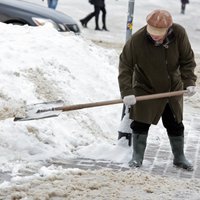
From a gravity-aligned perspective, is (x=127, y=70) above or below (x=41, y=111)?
above

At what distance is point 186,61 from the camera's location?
6.62 meters

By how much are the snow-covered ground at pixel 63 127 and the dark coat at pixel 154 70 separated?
2.23 feet

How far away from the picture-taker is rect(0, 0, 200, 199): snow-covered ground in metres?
5.68

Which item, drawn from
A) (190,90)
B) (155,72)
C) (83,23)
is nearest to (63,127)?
(155,72)

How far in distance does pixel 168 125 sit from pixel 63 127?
52.3 inches

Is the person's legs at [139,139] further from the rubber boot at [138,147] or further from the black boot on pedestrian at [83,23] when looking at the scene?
the black boot on pedestrian at [83,23]

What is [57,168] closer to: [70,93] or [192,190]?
[192,190]

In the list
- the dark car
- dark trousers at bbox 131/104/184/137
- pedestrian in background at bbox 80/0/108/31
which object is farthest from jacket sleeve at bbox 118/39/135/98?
pedestrian in background at bbox 80/0/108/31

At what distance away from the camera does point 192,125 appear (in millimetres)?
9211

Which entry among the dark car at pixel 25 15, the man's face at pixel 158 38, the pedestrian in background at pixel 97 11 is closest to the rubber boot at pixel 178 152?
the man's face at pixel 158 38

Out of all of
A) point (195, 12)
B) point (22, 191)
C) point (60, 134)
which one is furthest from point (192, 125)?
point (195, 12)

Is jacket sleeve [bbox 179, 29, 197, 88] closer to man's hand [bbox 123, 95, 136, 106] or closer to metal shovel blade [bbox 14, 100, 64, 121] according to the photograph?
man's hand [bbox 123, 95, 136, 106]

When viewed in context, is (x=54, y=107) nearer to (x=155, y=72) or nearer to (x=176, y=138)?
(x=155, y=72)

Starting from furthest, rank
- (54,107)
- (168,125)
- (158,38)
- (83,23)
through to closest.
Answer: (83,23), (168,125), (54,107), (158,38)
